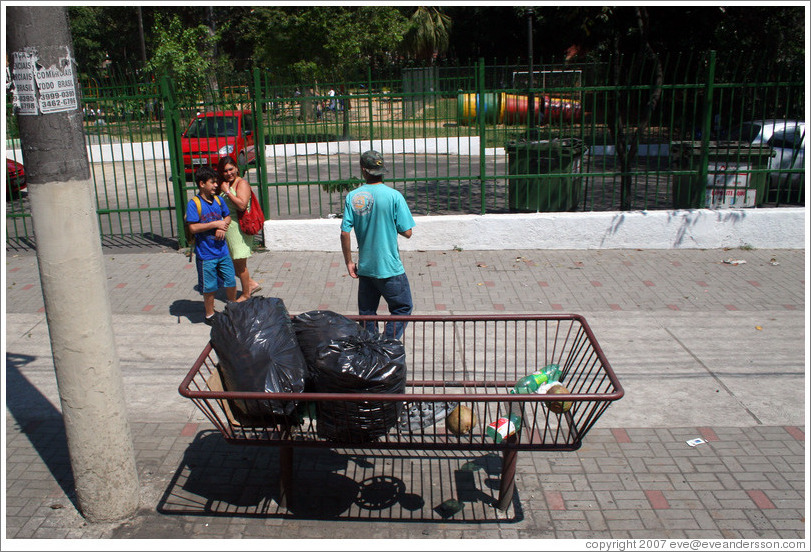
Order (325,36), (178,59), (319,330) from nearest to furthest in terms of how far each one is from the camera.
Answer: (319,330)
(325,36)
(178,59)

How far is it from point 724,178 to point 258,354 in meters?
8.14

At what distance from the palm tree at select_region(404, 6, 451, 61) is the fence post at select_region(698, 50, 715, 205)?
1028 inches

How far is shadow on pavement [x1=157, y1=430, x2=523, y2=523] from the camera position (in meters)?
3.97

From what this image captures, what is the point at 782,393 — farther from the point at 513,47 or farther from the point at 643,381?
the point at 513,47

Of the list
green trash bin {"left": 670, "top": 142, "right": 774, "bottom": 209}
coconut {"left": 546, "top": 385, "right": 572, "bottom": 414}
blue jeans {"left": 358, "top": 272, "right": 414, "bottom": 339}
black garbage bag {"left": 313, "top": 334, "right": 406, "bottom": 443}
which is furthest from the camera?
green trash bin {"left": 670, "top": 142, "right": 774, "bottom": 209}

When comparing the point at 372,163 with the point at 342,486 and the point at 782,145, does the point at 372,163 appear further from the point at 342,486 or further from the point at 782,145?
the point at 782,145

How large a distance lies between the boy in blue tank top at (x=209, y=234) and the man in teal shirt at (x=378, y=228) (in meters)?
1.81

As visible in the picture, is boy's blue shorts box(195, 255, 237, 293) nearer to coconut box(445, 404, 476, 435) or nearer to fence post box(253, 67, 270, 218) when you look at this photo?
fence post box(253, 67, 270, 218)

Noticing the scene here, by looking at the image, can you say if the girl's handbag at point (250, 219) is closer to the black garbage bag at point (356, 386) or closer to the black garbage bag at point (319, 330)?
the black garbage bag at point (319, 330)

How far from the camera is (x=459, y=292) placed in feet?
25.7

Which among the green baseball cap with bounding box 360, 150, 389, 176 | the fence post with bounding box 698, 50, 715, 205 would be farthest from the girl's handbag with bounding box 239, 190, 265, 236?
the fence post with bounding box 698, 50, 715, 205

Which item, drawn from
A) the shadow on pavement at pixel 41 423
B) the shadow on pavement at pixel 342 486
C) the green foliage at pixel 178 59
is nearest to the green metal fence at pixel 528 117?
the shadow on pavement at pixel 41 423

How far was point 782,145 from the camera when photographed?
9500 millimetres

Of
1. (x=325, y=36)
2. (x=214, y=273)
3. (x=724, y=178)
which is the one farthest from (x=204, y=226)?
(x=325, y=36)
